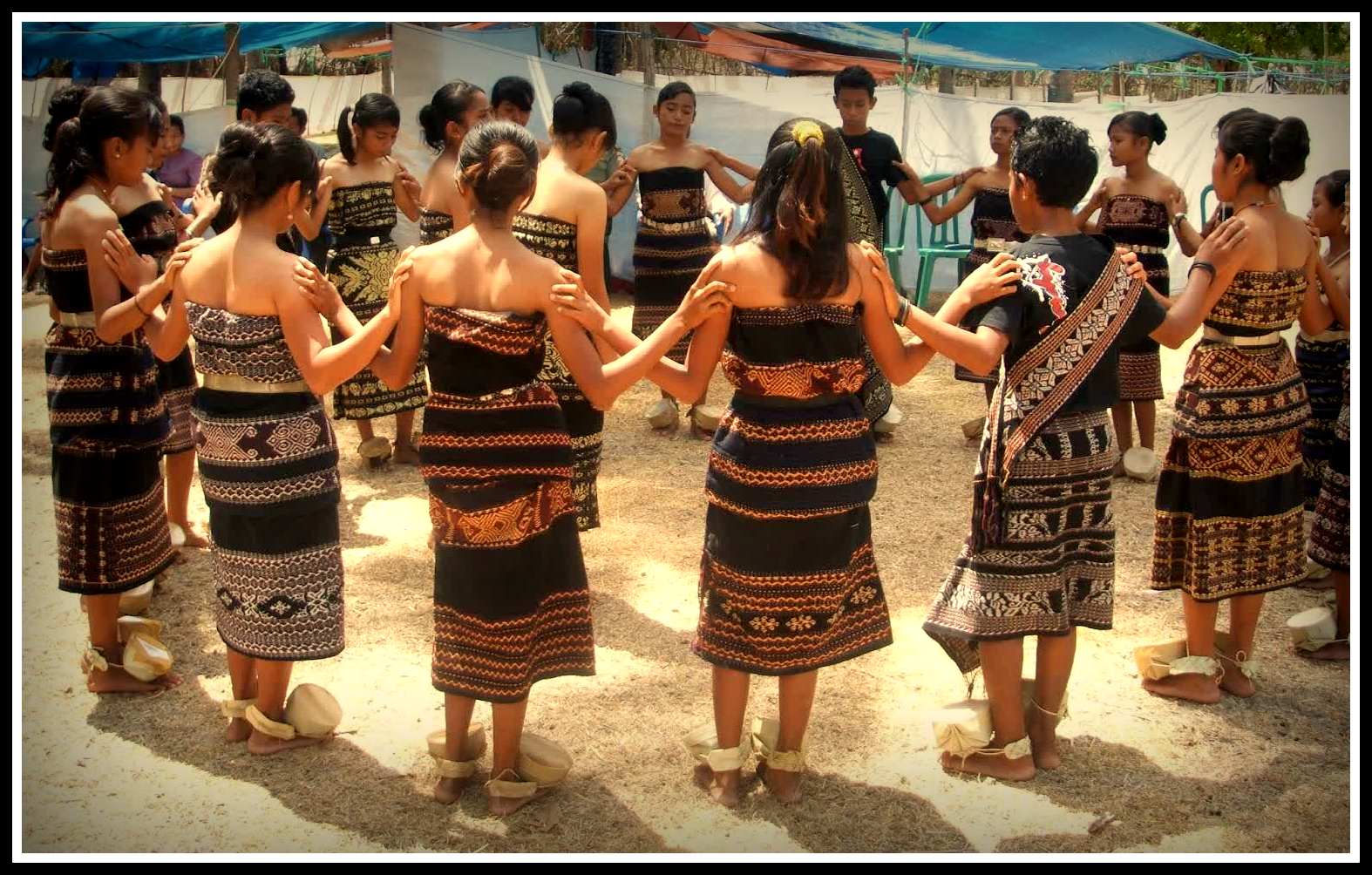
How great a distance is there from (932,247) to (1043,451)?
8.32 m

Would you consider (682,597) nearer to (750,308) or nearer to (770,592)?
(770,592)

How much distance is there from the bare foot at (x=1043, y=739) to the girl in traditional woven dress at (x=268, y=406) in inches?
78.3

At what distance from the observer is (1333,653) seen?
454cm

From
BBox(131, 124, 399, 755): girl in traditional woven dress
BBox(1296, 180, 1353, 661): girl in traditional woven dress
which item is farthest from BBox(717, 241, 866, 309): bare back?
BBox(1296, 180, 1353, 661): girl in traditional woven dress

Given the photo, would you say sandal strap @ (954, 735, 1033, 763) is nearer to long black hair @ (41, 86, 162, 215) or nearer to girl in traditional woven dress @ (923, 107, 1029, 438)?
long black hair @ (41, 86, 162, 215)

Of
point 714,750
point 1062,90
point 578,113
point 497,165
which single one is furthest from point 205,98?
point 714,750

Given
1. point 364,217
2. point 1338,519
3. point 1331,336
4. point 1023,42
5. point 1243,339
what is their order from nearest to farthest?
1. point 1243,339
2. point 1338,519
3. point 1331,336
4. point 364,217
5. point 1023,42

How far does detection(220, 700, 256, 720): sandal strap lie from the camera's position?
12.6 feet

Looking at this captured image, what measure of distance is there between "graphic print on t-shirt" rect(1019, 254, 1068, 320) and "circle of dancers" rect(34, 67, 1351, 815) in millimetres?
17

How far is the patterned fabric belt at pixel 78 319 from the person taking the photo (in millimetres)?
4117

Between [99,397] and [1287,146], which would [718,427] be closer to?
[1287,146]

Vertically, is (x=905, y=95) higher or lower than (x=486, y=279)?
higher

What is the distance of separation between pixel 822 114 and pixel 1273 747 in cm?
884

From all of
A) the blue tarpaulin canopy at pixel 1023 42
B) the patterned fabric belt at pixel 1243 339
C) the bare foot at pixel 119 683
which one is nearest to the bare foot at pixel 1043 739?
the patterned fabric belt at pixel 1243 339
